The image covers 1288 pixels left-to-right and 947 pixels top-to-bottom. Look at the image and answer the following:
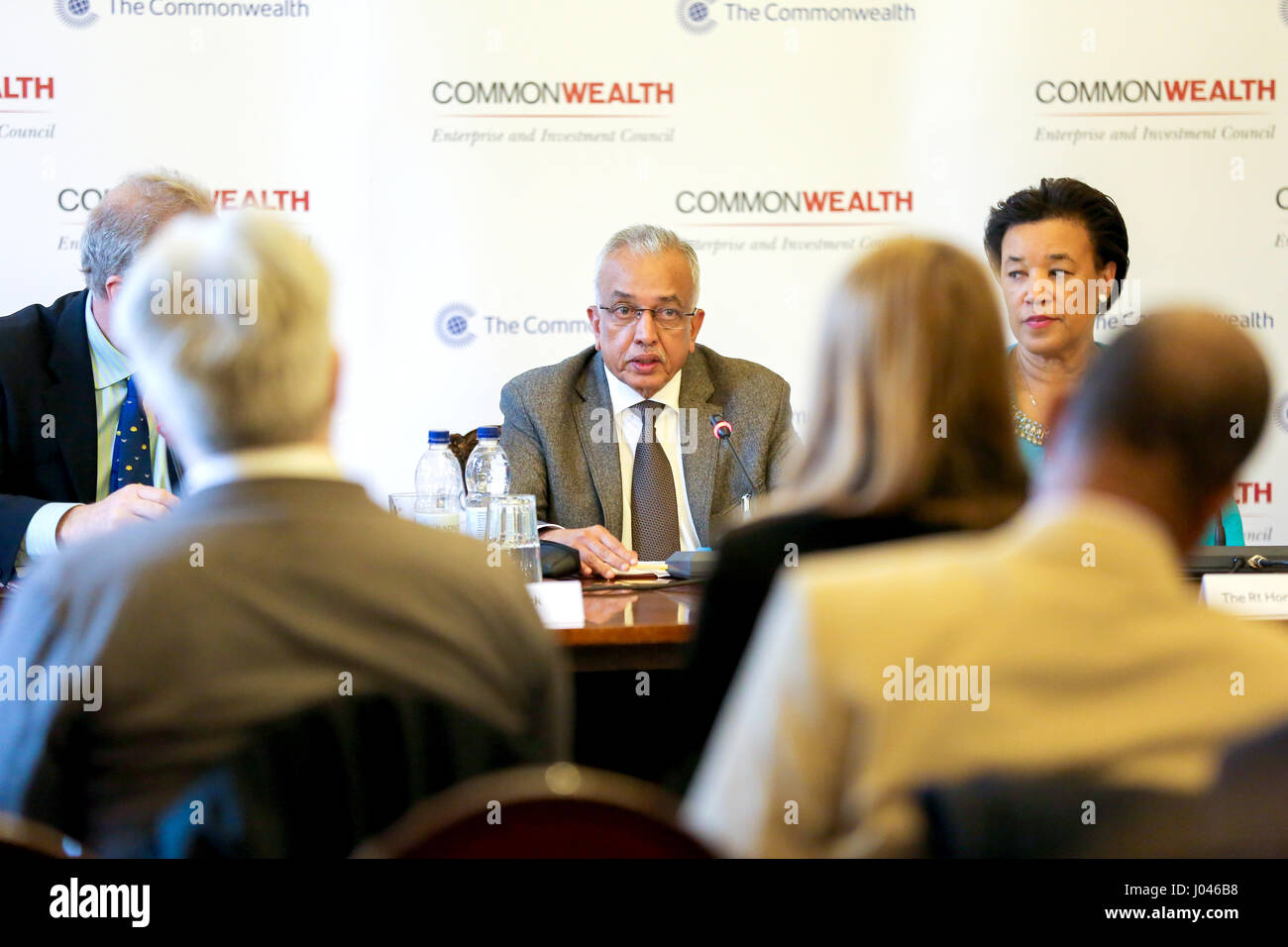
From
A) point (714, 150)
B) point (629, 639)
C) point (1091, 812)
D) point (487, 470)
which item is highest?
point (714, 150)

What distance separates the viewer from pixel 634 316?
115 inches

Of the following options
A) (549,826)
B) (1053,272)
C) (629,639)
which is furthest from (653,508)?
(549,826)

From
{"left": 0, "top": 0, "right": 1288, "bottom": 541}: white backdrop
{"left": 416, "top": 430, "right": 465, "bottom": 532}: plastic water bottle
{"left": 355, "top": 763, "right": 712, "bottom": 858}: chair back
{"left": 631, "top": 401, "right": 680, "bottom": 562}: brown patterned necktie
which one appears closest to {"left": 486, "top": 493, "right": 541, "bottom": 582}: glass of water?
{"left": 416, "top": 430, "right": 465, "bottom": 532}: plastic water bottle

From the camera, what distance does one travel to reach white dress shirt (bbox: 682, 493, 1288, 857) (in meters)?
A: 1.12

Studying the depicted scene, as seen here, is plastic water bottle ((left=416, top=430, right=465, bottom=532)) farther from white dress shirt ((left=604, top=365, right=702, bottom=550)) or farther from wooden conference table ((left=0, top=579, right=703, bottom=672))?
wooden conference table ((left=0, top=579, right=703, bottom=672))

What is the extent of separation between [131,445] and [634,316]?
3.79ft

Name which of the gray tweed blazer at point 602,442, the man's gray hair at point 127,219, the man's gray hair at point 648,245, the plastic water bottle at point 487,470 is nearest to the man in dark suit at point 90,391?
the man's gray hair at point 127,219

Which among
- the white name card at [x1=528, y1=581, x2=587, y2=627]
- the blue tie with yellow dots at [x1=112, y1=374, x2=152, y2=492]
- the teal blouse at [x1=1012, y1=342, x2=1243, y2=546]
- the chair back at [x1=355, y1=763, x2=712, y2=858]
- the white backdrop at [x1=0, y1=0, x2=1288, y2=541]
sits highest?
the white backdrop at [x1=0, y1=0, x2=1288, y2=541]

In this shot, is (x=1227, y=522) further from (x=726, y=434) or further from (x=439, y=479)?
(x=439, y=479)

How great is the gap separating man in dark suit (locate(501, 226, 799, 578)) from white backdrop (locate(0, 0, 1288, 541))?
0.91 meters

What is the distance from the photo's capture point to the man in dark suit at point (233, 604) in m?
1.24

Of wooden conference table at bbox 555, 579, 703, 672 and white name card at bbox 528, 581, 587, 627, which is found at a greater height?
white name card at bbox 528, 581, 587, 627

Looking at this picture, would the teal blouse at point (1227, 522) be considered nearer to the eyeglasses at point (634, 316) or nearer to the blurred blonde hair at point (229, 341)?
the eyeglasses at point (634, 316)
